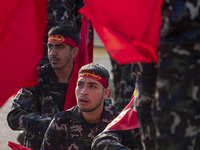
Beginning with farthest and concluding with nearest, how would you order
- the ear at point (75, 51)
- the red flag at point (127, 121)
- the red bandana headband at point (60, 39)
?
the ear at point (75, 51) < the red bandana headband at point (60, 39) < the red flag at point (127, 121)

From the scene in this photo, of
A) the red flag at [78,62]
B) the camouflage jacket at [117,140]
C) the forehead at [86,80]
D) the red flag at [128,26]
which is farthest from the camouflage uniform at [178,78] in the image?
the red flag at [78,62]

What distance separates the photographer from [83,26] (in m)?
5.61

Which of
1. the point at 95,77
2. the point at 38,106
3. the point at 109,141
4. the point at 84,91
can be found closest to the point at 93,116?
the point at 84,91

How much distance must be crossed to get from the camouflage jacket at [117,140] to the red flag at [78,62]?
152 centimetres

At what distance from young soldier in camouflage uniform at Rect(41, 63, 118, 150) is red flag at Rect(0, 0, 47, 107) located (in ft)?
3.61

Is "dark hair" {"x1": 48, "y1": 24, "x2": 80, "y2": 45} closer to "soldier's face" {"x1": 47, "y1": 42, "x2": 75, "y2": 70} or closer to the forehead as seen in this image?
"soldier's face" {"x1": 47, "y1": 42, "x2": 75, "y2": 70}

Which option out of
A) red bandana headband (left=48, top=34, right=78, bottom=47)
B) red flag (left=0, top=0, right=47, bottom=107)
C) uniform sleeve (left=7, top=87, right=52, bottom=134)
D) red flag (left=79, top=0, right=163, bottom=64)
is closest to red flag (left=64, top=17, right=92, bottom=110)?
red bandana headband (left=48, top=34, right=78, bottom=47)

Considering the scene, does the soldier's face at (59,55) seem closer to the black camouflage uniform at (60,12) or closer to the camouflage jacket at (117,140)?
the black camouflage uniform at (60,12)

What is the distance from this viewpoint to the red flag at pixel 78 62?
4.88 metres

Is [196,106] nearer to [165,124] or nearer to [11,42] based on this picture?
[165,124]

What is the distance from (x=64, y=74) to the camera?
508 centimetres

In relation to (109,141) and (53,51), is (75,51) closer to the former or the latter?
(53,51)

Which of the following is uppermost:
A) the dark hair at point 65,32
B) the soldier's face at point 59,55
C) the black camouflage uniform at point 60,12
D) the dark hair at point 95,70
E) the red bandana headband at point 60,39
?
the black camouflage uniform at point 60,12

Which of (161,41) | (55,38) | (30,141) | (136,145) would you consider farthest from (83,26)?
(161,41)
